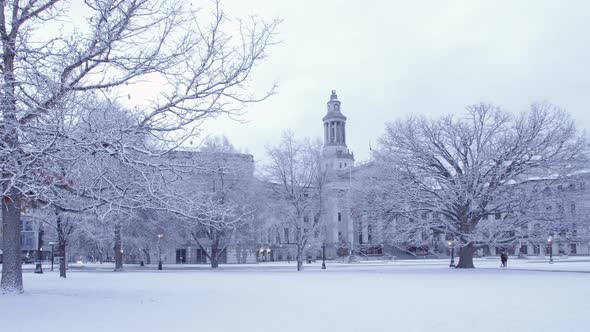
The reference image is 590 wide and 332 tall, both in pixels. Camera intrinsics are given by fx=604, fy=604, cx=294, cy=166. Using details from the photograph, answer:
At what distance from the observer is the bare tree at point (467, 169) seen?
41062 mm

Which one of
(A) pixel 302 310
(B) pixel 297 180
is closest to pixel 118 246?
(B) pixel 297 180

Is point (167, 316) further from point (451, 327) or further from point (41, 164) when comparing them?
point (451, 327)

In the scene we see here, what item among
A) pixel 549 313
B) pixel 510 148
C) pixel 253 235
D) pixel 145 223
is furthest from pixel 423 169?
pixel 549 313

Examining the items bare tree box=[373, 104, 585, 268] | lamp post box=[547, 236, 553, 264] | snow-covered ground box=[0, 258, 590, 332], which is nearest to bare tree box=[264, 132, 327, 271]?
bare tree box=[373, 104, 585, 268]

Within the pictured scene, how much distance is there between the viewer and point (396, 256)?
8988 centimetres

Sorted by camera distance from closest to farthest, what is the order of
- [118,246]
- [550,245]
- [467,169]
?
[467,169]
[550,245]
[118,246]

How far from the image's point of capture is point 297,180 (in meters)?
50.9

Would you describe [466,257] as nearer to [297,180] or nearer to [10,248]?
[297,180]

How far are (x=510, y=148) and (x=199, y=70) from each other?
30.4 metres

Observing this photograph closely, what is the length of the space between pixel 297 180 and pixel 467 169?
1463cm

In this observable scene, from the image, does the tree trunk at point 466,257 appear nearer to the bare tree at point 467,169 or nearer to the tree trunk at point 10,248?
the bare tree at point 467,169

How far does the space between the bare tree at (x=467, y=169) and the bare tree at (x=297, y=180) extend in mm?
7647

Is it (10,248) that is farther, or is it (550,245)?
(550,245)

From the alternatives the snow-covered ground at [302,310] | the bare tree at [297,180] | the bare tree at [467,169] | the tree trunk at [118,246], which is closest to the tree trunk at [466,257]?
the bare tree at [467,169]
